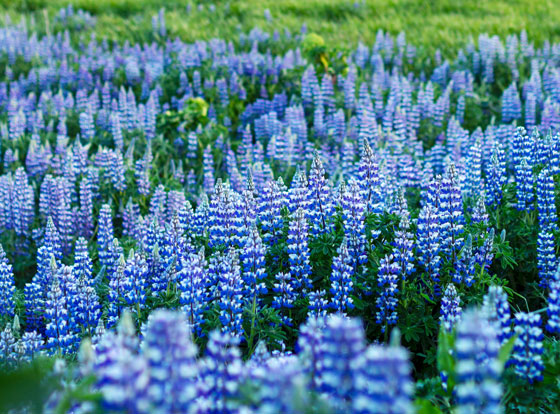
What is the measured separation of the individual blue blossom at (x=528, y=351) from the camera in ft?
8.87

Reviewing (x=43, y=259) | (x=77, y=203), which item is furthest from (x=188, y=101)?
(x=43, y=259)

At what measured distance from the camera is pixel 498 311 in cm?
284

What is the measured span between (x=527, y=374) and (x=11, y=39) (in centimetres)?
1110

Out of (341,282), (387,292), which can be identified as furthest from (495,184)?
(341,282)

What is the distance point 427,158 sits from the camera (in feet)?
22.3

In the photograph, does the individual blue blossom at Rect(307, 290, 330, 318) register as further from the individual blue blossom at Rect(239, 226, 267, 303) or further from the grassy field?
the grassy field

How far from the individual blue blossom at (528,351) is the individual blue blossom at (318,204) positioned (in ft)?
5.26

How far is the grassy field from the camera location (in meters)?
11.5

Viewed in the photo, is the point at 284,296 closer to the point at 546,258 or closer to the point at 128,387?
the point at 546,258

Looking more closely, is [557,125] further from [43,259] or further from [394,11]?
[394,11]

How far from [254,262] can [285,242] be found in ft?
1.53

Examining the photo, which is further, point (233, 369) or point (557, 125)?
point (557, 125)

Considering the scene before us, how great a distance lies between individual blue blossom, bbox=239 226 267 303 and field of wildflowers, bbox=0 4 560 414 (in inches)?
0.5

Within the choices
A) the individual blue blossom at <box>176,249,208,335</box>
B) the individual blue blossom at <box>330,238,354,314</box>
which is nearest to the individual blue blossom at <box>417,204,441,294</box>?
the individual blue blossom at <box>330,238,354,314</box>
